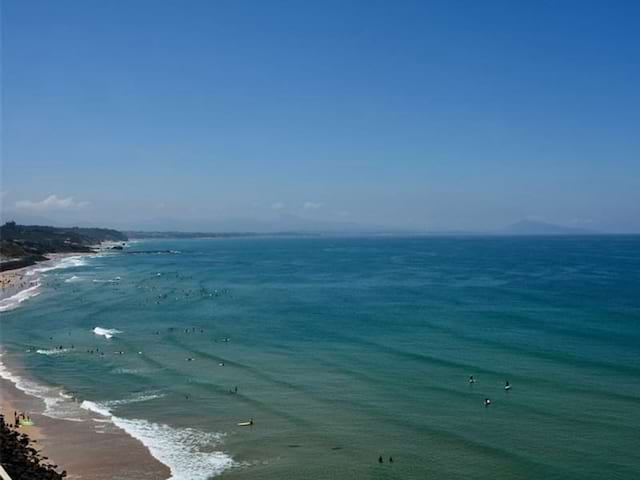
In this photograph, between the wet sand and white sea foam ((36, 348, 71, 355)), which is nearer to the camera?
the wet sand

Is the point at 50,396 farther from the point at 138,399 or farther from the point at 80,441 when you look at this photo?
the point at 80,441

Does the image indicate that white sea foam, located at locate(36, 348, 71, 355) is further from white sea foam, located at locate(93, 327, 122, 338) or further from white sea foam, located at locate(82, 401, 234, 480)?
white sea foam, located at locate(82, 401, 234, 480)

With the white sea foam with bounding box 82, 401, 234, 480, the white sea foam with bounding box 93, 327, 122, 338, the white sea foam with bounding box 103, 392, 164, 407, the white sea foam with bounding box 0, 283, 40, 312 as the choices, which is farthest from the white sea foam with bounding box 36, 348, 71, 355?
the white sea foam with bounding box 0, 283, 40, 312

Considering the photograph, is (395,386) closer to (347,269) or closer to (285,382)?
(285,382)

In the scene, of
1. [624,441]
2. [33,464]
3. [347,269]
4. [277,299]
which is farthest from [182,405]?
[347,269]

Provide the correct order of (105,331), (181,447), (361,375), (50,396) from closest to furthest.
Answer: (181,447) → (50,396) → (361,375) → (105,331)

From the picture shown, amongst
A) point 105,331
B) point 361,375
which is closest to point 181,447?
point 361,375

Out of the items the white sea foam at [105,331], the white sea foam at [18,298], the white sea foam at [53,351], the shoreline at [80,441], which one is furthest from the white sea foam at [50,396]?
the white sea foam at [18,298]
